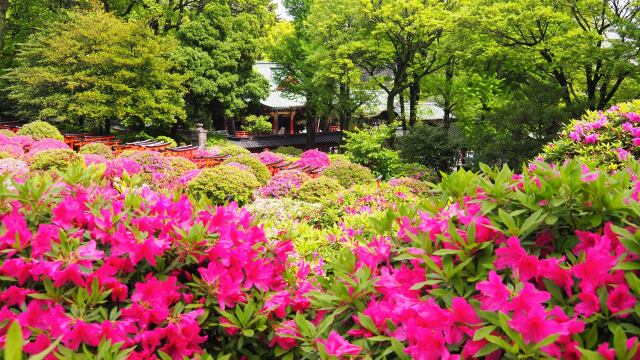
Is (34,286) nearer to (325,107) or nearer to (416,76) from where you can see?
(416,76)

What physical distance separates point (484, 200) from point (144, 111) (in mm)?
21216

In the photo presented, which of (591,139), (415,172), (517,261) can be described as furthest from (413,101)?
(517,261)

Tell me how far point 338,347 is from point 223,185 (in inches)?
307

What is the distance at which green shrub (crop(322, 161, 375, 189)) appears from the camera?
10.9 meters

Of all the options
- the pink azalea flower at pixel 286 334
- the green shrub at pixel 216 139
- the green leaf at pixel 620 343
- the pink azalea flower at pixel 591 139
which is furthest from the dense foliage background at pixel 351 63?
the green leaf at pixel 620 343

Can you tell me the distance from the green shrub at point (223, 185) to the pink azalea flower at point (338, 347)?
7624mm

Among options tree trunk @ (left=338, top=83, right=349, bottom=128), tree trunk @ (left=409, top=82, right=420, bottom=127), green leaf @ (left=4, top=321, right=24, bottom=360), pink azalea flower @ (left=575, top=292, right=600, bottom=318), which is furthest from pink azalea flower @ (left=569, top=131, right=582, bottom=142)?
tree trunk @ (left=338, top=83, right=349, bottom=128)

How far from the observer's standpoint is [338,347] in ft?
4.99

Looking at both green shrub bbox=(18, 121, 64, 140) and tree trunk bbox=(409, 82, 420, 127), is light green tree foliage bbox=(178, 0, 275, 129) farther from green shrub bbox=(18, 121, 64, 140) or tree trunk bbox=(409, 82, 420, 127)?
tree trunk bbox=(409, 82, 420, 127)

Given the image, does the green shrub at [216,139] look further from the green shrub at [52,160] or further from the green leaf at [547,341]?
the green leaf at [547,341]

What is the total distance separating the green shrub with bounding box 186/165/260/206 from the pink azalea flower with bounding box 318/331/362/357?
7624 millimetres

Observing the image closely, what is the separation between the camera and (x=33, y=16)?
2670cm

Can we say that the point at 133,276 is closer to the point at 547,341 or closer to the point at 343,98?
the point at 547,341

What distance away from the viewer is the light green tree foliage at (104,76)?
800 inches
